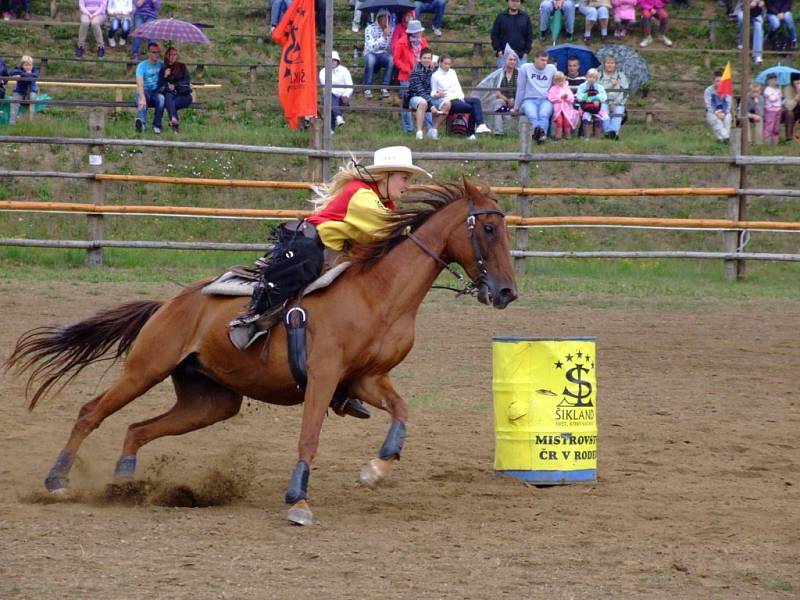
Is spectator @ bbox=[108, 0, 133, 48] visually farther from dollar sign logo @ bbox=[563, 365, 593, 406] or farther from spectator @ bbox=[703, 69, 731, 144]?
dollar sign logo @ bbox=[563, 365, 593, 406]

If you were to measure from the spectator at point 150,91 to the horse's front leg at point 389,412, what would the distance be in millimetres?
12872

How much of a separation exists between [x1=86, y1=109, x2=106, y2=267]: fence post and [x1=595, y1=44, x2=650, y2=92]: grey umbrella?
1054cm

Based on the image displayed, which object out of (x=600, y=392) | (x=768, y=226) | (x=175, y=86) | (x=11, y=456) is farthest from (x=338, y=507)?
(x=175, y=86)

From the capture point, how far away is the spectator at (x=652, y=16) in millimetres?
25641

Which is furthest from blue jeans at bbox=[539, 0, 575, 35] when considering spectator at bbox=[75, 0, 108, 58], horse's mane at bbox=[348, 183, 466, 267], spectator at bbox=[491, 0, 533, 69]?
horse's mane at bbox=[348, 183, 466, 267]

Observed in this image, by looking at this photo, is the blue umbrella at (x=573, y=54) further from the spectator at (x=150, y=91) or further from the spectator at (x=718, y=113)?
the spectator at (x=150, y=91)

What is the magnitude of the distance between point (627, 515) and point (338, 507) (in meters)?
1.55

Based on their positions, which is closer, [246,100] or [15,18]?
[246,100]

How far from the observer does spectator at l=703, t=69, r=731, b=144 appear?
21.3 metres

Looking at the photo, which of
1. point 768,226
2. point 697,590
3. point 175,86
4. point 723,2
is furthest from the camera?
point 723,2

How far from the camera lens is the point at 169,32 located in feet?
69.8

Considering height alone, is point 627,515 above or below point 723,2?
below

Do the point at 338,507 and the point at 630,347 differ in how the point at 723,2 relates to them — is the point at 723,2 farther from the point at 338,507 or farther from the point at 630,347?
the point at 338,507

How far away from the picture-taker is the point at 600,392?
10352mm
